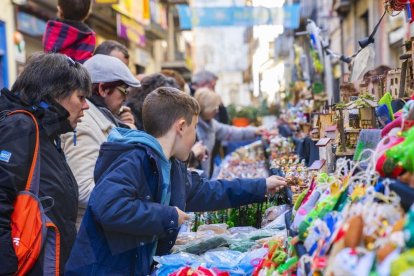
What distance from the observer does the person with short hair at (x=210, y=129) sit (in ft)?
22.3

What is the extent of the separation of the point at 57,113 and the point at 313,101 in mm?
4256

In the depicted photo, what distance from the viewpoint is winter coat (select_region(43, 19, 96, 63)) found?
14.6ft

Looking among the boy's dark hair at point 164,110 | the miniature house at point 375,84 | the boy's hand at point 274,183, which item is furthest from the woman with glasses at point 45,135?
the miniature house at point 375,84

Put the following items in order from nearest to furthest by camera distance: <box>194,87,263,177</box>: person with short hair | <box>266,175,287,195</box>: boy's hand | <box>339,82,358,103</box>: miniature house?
1. <box>266,175,287,195</box>: boy's hand
2. <box>339,82,358,103</box>: miniature house
3. <box>194,87,263,177</box>: person with short hair

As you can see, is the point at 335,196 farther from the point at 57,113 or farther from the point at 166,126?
the point at 57,113

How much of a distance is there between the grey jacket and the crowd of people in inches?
131

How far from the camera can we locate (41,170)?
9.82ft

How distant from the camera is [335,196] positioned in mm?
1863

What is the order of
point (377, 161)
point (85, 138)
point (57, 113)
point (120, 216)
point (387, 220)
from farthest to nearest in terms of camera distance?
point (85, 138) → point (57, 113) → point (120, 216) → point (377, 161) → point (387, 220)

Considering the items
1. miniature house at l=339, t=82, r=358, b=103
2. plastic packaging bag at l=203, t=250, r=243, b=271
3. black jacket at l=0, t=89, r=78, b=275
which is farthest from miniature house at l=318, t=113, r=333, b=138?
black jacket at l=0, t=89, r=78, b=275

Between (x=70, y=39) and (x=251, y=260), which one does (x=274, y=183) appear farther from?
(x=70, y=39)

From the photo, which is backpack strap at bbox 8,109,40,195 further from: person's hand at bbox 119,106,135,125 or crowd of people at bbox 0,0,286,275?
person's hand at bbox 119,106,135,125

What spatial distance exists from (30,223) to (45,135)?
0.41m

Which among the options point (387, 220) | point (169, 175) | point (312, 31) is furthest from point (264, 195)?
point (312, 31)
